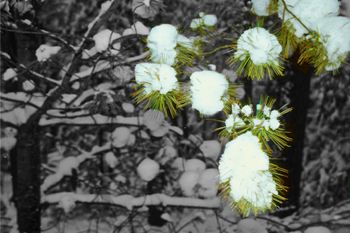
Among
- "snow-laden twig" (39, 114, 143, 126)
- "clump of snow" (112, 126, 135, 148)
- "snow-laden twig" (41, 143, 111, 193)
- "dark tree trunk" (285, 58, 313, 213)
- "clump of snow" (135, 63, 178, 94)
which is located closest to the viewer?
"clump of snow" (135, 63, 178, 94)

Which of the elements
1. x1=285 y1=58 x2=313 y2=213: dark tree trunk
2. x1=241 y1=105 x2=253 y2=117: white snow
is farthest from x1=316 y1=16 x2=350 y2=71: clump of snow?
x1=285 y1=58 x2=313 y2=213: dark tree trunk

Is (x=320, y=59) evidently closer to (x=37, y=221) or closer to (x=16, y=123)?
(x=16, y=123)

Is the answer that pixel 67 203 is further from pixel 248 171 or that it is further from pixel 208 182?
pixel 248 171

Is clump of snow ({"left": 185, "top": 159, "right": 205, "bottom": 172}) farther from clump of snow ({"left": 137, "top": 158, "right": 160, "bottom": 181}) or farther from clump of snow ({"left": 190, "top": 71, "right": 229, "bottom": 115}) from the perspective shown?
clump of snow ({"left": 190, "top": 71, "right": 229, "bottom": 115})

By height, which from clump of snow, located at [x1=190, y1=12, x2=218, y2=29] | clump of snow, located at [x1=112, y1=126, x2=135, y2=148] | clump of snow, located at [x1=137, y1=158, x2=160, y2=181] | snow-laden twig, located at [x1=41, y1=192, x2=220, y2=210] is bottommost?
snow-laden twig, located at [x1=41, y1=192, x2=220, y2=210]

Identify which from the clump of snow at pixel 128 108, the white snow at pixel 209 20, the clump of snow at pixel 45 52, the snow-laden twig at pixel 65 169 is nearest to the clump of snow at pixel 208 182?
A: the clump of snow at pixel 128 108

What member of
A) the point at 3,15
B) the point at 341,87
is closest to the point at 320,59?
the point at 3,15
